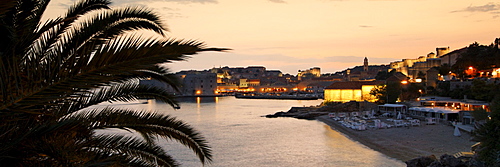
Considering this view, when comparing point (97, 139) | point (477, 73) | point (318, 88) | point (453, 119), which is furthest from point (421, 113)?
point (318, 88)

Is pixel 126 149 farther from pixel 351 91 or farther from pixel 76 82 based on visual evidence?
pixel 351 91

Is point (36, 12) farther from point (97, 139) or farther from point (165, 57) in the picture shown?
point (165, 57)

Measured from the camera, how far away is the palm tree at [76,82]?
5.63 feet

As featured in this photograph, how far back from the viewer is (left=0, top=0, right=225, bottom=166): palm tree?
1715 millimetres

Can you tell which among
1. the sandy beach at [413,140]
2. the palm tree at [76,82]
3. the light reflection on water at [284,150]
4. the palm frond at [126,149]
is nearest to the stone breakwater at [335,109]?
the light reflection on water at [284,150]

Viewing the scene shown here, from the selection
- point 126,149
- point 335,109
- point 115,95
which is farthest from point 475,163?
point 335,109

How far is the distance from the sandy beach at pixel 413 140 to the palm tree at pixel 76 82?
9.53m

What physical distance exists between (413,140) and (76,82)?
13.3 meters

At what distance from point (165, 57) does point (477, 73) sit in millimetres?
30992

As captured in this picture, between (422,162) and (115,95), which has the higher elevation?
(115,95)

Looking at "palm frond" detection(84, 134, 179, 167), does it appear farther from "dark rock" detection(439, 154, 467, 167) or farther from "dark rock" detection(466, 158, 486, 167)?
"dark rock" detection(466, 158, 486, 167)

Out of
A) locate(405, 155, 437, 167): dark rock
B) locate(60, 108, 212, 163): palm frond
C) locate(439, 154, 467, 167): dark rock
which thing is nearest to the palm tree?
locate(60, 108, 212, 163): palm frond

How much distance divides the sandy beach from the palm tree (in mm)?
9525

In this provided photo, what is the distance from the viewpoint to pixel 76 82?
1704mm
